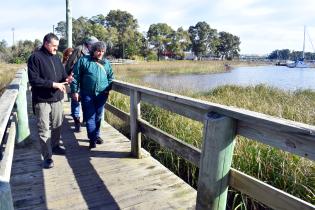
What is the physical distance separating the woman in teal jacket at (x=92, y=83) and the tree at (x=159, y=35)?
2821 inches

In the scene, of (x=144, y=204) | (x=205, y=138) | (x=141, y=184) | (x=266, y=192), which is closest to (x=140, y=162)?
(x=141, y=184)

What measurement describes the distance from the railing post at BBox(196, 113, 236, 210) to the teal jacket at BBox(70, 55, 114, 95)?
2.52 metres

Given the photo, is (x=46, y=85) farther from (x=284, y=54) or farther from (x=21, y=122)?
(x=284, y=54)

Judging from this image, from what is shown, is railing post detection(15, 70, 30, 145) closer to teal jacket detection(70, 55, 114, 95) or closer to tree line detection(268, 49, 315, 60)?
teal jacket detection(70, 55, 114, 95)

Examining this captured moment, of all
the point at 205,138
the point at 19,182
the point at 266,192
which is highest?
the point at 205,138

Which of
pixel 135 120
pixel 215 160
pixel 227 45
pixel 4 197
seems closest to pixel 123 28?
pixel 227 45

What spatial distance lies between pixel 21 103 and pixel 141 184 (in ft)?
7.84

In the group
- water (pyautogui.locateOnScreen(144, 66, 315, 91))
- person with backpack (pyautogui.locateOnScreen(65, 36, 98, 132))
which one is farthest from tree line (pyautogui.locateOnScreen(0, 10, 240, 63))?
person with backpack (pyautogui.locateOnScreen(65, 36, 98, 132))

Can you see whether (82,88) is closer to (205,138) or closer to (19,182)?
(19,182)

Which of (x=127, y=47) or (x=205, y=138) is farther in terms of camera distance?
(x=127, y=47)

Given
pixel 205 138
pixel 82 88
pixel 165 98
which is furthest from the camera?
pixel 82 88

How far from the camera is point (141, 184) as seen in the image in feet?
12.2

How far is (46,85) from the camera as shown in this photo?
4027 millimetres

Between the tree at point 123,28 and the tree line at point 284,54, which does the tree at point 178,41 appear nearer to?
the tree at point 123,28
